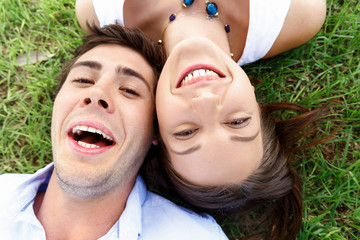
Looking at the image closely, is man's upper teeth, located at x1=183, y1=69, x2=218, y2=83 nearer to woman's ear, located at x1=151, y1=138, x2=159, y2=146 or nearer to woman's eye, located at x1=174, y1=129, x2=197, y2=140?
woman's eye, located at x1=174, y1=129, x2=197, y2=140

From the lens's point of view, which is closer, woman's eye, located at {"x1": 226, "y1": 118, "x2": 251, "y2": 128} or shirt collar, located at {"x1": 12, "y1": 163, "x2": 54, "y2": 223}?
woman's eye, located at {"x1": 226, "y1": 118, "x2": 251, "y2": 128}

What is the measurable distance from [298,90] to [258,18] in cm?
84

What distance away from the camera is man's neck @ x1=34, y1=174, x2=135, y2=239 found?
215cm

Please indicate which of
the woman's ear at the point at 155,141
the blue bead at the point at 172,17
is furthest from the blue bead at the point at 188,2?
the woman's ear at the point at 155,141

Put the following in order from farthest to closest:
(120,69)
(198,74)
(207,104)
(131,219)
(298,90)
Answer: (298,90), (131,219), (120,69), (198,74), (207,104)

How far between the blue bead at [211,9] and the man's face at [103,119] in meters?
0.62

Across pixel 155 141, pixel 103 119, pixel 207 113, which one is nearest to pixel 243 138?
pixel 207 113

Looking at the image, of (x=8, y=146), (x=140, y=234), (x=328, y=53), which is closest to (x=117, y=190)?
(x=140, y=234)

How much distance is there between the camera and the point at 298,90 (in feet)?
9.24

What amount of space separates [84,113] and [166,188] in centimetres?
100

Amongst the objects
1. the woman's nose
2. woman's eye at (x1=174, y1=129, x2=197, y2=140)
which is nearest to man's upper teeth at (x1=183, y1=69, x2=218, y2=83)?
the woman's nose

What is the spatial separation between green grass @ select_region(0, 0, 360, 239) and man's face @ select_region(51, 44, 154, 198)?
2.96ft

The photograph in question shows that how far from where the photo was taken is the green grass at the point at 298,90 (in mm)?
2625

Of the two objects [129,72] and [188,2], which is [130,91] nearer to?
[129,72]
